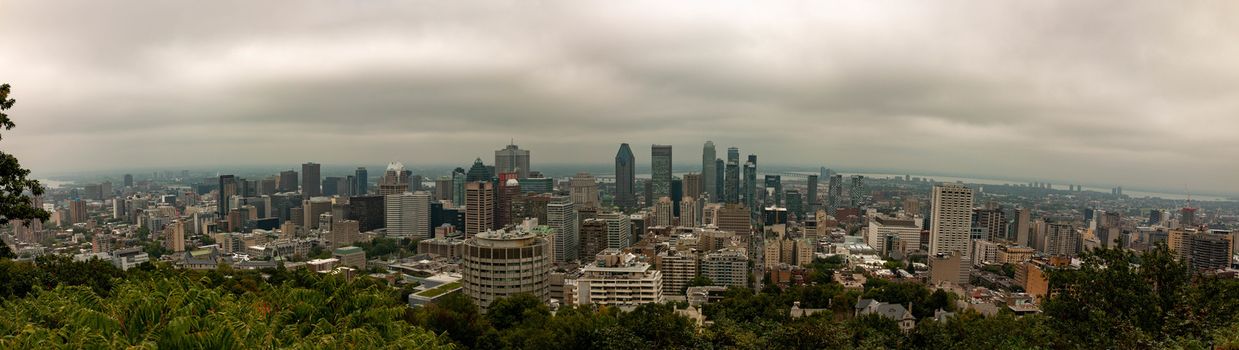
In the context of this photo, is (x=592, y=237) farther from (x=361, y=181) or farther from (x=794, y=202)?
(x=361, y=181)

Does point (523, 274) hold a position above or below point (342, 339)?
below

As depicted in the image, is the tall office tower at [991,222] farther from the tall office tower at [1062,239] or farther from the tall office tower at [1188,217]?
the tall office tower at [1188,217]

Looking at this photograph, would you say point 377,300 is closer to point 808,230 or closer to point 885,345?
point 885,345

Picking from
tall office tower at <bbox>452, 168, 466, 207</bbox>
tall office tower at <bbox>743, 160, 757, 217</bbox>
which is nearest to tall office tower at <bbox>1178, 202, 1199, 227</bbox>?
tall office tower at <bbox>743, 160, 757, 217</bbox>

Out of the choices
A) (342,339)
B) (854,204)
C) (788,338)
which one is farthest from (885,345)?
(854,204)

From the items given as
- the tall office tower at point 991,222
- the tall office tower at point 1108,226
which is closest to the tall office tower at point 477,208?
the tall office tower at point 991,222

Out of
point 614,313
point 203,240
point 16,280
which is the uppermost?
point 16,280

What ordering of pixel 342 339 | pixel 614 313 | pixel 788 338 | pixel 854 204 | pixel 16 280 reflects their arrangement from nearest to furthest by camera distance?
pixel 342 339
pixel 16 280
pixel 788 338
pixel 614 313
pixel 854 204

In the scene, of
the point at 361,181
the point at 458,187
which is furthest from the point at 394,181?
the point at 361,181
